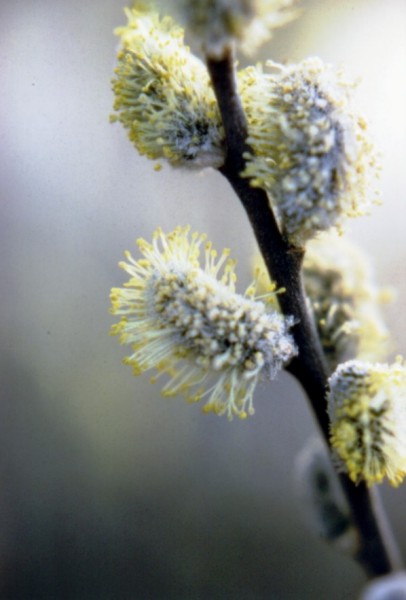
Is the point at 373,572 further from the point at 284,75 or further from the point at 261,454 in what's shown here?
the point at 261,454

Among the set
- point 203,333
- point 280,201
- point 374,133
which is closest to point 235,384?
point 203,333

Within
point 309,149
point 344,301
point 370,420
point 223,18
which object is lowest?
point 370,420

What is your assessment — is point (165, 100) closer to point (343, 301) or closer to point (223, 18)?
point (223, 18)

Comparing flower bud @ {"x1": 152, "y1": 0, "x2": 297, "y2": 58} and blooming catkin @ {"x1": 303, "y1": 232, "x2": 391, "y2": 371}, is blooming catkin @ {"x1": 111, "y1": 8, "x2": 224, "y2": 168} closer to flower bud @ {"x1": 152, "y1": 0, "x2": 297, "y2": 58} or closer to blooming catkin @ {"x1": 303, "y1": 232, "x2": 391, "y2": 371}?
flower bud @ {"x1": 152, "y1": 0, "x2": 297, "y2": 58}

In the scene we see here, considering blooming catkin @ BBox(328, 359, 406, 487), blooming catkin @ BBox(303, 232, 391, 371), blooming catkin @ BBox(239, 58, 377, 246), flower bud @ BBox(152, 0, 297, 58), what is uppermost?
flower bud @ BBox(152, 0, 297, 58)

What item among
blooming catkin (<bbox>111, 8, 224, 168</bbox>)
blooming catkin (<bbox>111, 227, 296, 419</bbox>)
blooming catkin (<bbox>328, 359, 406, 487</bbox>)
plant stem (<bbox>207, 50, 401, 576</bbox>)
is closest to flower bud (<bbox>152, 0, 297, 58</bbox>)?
plant stem (<bbox>207, 50, 401, 576</bbox>)

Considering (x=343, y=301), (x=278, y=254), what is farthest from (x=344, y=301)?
(x=278, y=254)
